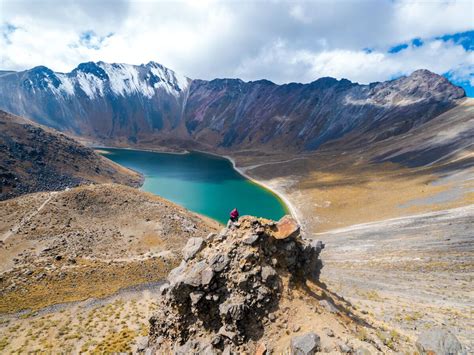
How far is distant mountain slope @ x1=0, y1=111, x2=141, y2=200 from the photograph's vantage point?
218 ft

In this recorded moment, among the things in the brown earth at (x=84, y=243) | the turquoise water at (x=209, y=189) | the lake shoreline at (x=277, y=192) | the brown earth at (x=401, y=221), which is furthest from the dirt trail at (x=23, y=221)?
the lake shoreline at (x=277, y=192)

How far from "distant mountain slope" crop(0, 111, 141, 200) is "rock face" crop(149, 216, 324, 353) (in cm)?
6131

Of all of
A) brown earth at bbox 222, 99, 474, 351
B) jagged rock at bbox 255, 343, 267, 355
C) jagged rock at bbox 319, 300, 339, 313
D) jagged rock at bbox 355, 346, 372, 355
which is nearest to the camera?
jagged rock at bbox 355, 346, 372, 355

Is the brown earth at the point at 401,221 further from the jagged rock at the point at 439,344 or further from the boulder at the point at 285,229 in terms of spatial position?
the boulder at the point at 285,229

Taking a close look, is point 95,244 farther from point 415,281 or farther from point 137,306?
point 415,281

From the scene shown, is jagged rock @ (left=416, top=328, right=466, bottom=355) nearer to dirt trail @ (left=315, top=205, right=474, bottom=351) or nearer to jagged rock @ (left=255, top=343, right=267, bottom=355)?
dirt trail @ (left=315, top=205, right=474, bottom=351)

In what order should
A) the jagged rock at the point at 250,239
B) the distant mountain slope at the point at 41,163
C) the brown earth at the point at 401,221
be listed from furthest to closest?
1. the distant mountain slope at the point at 41,163
2. the brown earth at the point at 401,221
3. the jagged rock at the point at 250,239

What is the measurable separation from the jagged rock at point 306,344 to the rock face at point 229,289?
6.96 ft

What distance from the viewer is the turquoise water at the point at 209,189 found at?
78312 mm

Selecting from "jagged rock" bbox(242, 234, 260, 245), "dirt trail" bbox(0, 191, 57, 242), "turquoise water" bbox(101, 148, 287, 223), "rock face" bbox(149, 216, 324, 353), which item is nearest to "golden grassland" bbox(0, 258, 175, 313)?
"dirt trail" bbox(0, 191, 57, 242)

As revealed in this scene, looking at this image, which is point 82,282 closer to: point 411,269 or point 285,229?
point 285,229

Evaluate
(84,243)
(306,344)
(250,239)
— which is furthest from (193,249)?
(84,243)

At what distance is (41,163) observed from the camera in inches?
3031

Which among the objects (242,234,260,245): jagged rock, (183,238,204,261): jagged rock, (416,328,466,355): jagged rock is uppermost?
(242,234,260,245): jagged rock
